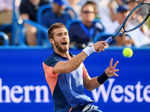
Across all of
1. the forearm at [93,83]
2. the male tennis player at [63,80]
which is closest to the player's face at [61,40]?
the male tennis player at [63,80]

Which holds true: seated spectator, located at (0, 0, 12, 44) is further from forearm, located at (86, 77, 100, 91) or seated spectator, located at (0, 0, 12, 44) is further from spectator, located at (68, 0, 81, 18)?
forearm, located at (86, 77, 100, 91)

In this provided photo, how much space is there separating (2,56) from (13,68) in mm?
280

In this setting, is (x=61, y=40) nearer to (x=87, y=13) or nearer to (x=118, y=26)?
(x=87, y=13)

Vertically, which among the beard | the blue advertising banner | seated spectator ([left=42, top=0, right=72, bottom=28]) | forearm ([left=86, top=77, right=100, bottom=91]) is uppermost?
seated spectator ([left=42, top=0, right=72, bottom=28])

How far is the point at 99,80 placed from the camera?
5.28 metres

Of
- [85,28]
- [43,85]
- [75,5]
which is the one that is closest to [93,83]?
[43,85]

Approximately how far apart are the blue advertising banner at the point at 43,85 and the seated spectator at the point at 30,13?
1.23 feet

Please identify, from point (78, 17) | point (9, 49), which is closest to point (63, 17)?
point (78, 17)

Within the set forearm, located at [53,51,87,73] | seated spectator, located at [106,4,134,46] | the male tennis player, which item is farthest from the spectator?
forearm, located at [53,51,87,73]

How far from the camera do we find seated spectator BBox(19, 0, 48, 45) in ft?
25.4

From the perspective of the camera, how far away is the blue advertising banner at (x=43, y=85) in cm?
741

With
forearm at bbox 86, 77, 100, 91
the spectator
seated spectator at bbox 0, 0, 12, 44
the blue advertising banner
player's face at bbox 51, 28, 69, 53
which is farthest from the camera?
the spectator

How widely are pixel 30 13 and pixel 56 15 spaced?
1.94 feet

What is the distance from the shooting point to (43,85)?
7.45 m
